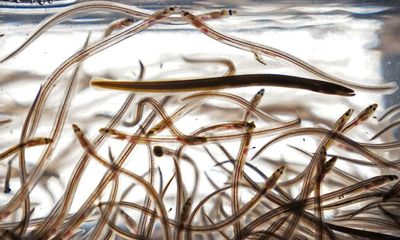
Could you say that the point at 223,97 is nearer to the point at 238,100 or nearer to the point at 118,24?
the point at 238,100

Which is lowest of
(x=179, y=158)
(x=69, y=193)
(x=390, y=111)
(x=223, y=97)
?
(x=69, y=193)

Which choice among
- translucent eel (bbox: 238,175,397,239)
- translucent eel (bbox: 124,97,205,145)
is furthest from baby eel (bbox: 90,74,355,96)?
translucent eel (bbox: 238,175,397,239)

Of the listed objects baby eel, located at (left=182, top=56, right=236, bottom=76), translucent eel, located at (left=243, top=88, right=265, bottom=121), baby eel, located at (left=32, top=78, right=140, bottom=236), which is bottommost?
baby eel, located at (left=32, top=78, right=140, bottom=236)

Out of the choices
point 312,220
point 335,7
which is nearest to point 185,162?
point 312,220

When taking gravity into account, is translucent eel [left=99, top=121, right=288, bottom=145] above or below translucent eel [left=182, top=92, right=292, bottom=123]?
below

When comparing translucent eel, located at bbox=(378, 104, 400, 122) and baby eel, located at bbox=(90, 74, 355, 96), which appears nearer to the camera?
baby eel, located at bbox=(90, 74, 355, 96)

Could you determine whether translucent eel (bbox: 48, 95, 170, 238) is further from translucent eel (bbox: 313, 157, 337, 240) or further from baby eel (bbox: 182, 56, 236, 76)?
translucent eel (bbox: 313, 157, 337, 240)

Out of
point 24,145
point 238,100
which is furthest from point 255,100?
point 24,145
